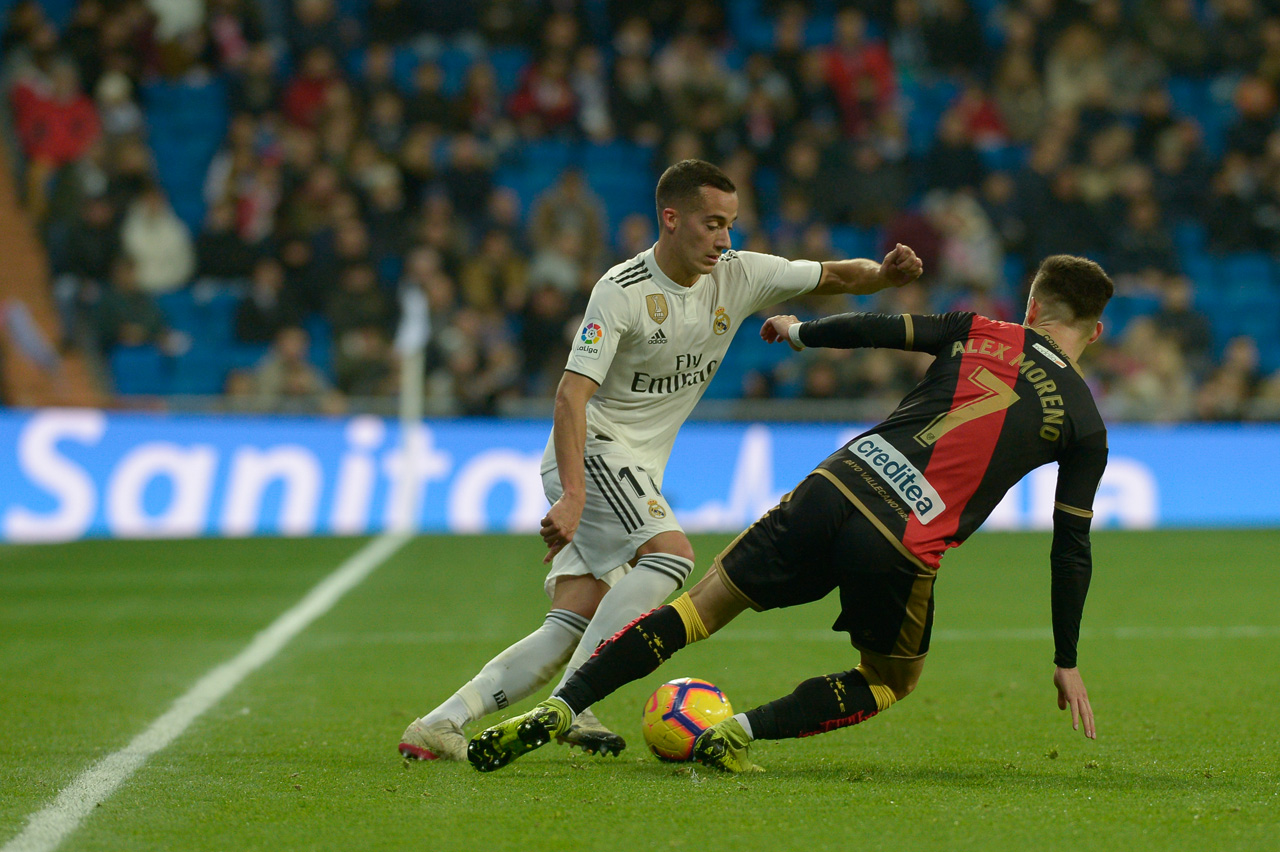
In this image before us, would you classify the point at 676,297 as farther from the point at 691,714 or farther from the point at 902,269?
Answer: the point at 691,714

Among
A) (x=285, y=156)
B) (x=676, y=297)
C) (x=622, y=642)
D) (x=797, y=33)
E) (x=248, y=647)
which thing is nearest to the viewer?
(x=622, y=642)

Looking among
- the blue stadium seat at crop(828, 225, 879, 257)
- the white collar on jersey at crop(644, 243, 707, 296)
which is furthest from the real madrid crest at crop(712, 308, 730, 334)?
the blue stadium seat at crop(828, 225, 879, 257)

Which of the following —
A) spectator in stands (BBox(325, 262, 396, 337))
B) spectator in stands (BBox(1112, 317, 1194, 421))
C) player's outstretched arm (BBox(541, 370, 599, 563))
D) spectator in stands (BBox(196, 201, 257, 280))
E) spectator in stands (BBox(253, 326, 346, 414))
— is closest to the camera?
player's outstretched arm (BBox(541, 370, 599, 563))

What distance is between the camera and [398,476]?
46.0 feet

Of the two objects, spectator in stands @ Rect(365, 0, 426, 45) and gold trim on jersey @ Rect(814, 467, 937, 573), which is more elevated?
spectator in stands @ Rect(365, 0, 426, 45)

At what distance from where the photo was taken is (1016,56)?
18281mm

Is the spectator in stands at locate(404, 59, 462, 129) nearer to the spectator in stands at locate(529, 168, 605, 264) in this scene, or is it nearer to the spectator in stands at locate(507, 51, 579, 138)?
the spectator in stands at locate(507, 51, 579, 138)

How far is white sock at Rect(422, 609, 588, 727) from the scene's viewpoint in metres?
5.08

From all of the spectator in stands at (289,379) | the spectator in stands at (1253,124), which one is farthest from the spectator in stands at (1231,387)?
the spectator in stands at (289,379)

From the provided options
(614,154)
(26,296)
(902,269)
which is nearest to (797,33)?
(614,154)

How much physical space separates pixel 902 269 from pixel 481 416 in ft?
31.5

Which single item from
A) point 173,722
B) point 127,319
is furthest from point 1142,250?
point 173,722

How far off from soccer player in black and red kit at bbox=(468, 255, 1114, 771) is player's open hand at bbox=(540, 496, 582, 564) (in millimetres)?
343

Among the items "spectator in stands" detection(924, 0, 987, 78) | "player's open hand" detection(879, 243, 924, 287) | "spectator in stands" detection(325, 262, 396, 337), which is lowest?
"spectator in stands" detection(325, 262, 396, 337)
